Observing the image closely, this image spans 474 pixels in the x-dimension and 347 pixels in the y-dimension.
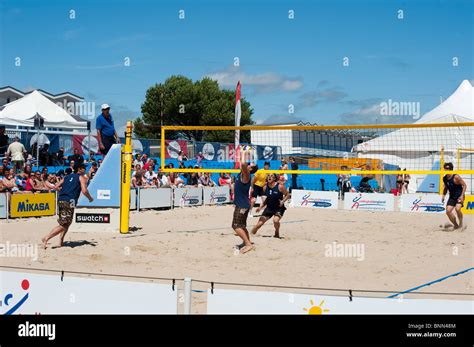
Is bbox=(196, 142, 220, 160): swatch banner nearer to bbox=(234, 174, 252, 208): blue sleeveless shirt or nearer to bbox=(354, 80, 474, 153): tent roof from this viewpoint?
bbox=(354, 80, 474, 153): tent roof

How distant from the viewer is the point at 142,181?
56.1 ft

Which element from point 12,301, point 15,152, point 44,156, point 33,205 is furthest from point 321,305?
point 44,156

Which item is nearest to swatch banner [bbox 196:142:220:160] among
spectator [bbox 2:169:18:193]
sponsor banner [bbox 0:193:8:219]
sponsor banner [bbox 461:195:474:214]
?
spectator [bbox 2:169:18:193]

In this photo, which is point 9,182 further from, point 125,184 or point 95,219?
point 125,184

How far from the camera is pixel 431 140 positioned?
99.8ft

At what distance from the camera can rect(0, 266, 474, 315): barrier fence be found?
4.35m

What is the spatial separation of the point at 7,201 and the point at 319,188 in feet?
49.1

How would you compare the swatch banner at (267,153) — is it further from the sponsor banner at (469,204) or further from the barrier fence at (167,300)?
the barrier fence at (167,300)

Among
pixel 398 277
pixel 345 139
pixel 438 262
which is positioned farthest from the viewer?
pixel 345 139

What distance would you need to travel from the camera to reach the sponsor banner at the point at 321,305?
A: 14.2 feet

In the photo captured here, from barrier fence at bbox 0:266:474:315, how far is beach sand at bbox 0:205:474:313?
30.4 inches

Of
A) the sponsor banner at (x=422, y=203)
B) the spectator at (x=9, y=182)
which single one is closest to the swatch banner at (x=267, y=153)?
the sponsor banner at (x=422, y=203)

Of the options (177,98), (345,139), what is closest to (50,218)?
(345,139)
